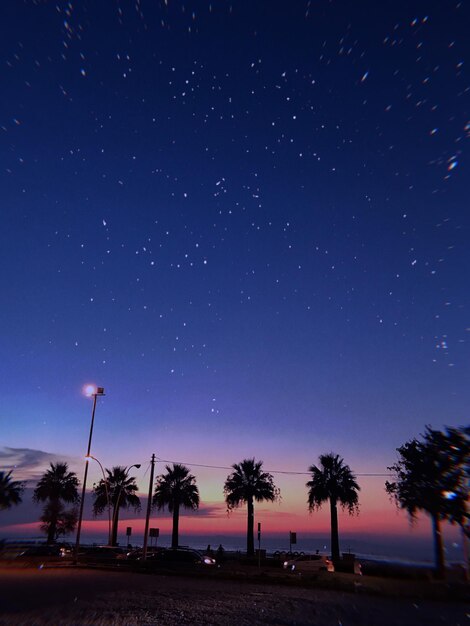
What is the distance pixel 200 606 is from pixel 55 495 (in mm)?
53151

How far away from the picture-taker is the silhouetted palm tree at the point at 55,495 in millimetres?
63188

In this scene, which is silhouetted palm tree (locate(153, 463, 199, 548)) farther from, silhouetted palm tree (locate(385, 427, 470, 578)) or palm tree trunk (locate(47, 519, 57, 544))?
silhouetted palm tree (locate(385, 427, 470, 578))

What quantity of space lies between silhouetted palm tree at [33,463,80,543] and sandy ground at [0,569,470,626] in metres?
42.8

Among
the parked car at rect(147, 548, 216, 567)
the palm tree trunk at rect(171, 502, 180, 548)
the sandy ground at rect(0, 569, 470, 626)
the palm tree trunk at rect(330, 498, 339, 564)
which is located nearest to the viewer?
the sandy ground at rect(0, 569, 470, 626)

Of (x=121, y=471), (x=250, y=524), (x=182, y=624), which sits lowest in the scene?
(x=182, y=624)

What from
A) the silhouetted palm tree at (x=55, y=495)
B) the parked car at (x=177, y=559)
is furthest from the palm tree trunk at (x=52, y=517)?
the parked car at (x=177, y=559)

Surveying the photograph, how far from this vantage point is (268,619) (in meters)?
13.7

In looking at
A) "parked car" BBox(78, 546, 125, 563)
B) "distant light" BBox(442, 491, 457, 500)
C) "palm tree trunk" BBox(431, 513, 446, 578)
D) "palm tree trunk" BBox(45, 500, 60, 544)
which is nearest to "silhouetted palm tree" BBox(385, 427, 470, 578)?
"distant light" BBox(442, 491, 457, 500)

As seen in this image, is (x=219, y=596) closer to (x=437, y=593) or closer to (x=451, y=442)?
(x=437, y=593)

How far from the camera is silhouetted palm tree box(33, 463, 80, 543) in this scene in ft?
207

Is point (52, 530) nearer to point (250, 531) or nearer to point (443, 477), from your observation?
point (250, 531)

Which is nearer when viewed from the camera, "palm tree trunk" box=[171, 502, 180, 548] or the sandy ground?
the sandy ground

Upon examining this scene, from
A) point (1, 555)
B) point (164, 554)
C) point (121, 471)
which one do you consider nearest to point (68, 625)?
point (164, 554)

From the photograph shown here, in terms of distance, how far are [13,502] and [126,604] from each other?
52846mm
